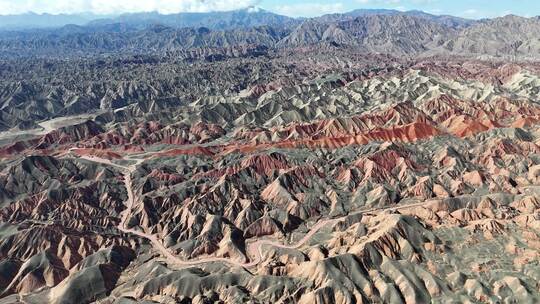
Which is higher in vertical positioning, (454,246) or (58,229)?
(454,246)

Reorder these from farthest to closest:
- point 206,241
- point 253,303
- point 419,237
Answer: point 206,241 → point 419,237 → point 253,303

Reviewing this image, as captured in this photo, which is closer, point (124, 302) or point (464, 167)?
point (124, 302)

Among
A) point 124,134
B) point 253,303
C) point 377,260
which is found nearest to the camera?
point 253,303

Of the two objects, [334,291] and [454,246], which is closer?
[334,291]

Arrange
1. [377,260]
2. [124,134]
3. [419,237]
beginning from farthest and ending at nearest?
1. [124,134]
2. [419,237]
3. [377,260]

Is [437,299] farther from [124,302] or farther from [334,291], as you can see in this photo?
[124,302]

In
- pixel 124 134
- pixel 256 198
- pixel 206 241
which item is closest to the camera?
pixel 206 241

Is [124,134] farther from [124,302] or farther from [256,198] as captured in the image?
[124,302]

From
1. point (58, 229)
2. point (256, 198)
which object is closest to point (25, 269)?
point (58, 229)

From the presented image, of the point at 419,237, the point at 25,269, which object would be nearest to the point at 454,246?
the point at 419,237
